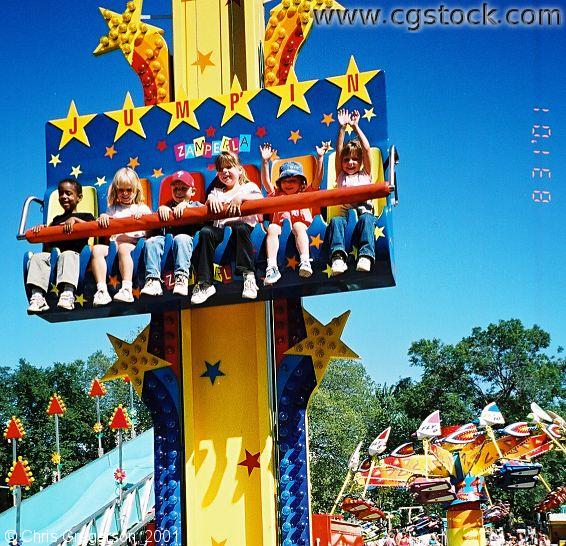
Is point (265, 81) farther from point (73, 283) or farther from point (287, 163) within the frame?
point (73, 283)

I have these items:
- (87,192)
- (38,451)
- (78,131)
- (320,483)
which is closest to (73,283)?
(87,192)

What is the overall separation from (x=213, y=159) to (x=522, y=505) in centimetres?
2700

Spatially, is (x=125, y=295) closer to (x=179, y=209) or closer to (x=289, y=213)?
(x=179, y=209)

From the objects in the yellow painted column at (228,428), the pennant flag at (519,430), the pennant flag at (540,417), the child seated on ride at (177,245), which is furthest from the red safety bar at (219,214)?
the pennant flag at (540,417)

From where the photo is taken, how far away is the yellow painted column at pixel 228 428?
10.1 metres

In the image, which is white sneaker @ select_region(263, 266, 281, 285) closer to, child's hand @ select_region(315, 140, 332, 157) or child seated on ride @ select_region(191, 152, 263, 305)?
child seated on ride @ select_region(191, 152, 263, 305)

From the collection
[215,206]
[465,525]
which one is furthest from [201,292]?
[465,525]

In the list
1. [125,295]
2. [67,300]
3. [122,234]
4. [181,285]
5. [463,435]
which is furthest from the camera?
[463,435]

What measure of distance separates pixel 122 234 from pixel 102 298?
75cm

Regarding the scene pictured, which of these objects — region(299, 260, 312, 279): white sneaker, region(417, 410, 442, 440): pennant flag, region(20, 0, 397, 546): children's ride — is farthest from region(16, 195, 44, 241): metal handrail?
region(417, 410, 442, 440): pennant flag

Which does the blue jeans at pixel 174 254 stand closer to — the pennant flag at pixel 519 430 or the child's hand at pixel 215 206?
the child's hand at pixel 215 206

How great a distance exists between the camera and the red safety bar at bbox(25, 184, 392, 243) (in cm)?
936

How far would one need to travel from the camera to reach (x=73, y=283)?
394 inches

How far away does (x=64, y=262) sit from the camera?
1005 centimetres
